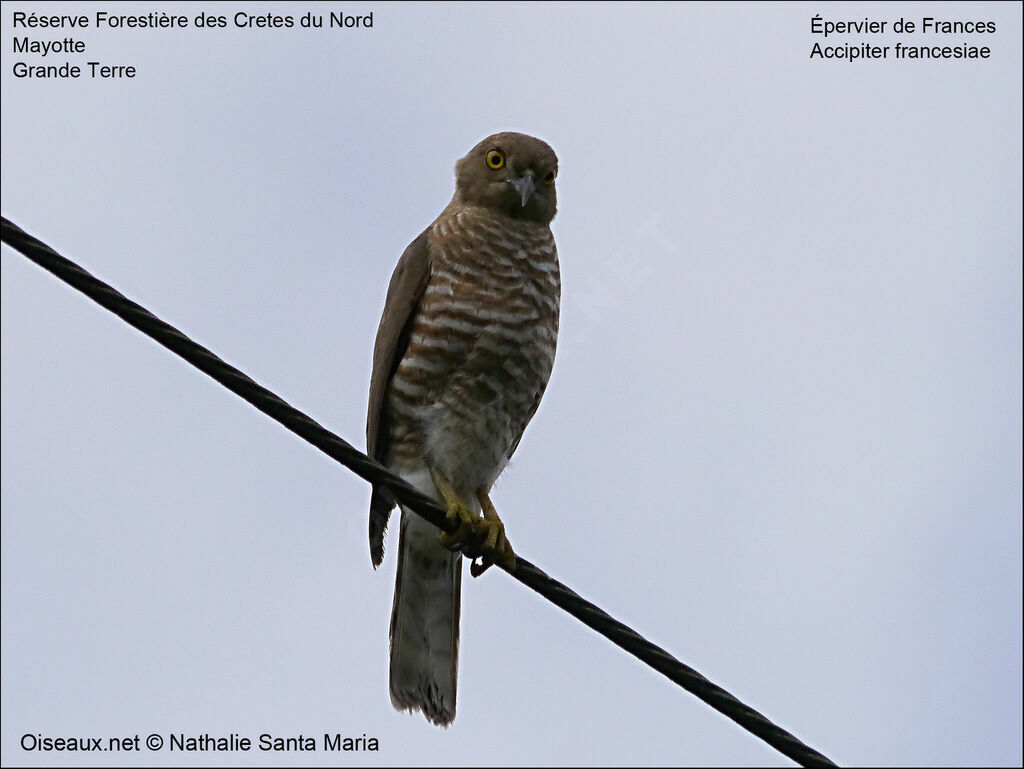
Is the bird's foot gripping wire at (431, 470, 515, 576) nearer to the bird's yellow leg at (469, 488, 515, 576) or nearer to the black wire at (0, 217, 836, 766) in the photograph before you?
the bird's yellow leg at (469, 488, 515, 576)

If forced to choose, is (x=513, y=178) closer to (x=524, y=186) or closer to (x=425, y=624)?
(x=524, y=186)

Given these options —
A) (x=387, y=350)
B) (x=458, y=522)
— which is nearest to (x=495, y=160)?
(x=387, y=350)

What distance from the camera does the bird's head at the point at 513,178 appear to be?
7285 mm

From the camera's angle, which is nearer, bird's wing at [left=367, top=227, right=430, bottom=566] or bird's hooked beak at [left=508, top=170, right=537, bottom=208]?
bird's wing at [left=367, top=227, right=430, bottom=566]

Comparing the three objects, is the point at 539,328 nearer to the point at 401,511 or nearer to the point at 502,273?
the point at 502,273

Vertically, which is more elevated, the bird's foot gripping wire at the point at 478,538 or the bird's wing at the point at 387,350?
the bird's wing at the point at 387,350

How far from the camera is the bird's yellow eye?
7422 millimetres

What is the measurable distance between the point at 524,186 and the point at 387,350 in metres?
1.19

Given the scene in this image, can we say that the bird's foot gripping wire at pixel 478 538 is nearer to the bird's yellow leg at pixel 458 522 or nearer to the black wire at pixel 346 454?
the bird's yellow leg at pixel 458 522

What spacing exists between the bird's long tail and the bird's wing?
0.69 feet

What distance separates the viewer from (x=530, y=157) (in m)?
7.40

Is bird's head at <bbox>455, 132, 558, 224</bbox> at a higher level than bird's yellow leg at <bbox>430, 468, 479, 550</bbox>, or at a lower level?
higher

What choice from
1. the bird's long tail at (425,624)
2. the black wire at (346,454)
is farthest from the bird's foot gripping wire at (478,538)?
the black wire at (346,454)

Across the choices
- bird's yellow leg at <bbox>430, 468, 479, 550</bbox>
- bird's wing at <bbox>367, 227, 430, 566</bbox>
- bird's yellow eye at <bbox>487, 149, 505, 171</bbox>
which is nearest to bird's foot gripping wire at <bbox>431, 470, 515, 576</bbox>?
bird's yellow leg at <bbox>430, 468, 479, 550</bbox>
